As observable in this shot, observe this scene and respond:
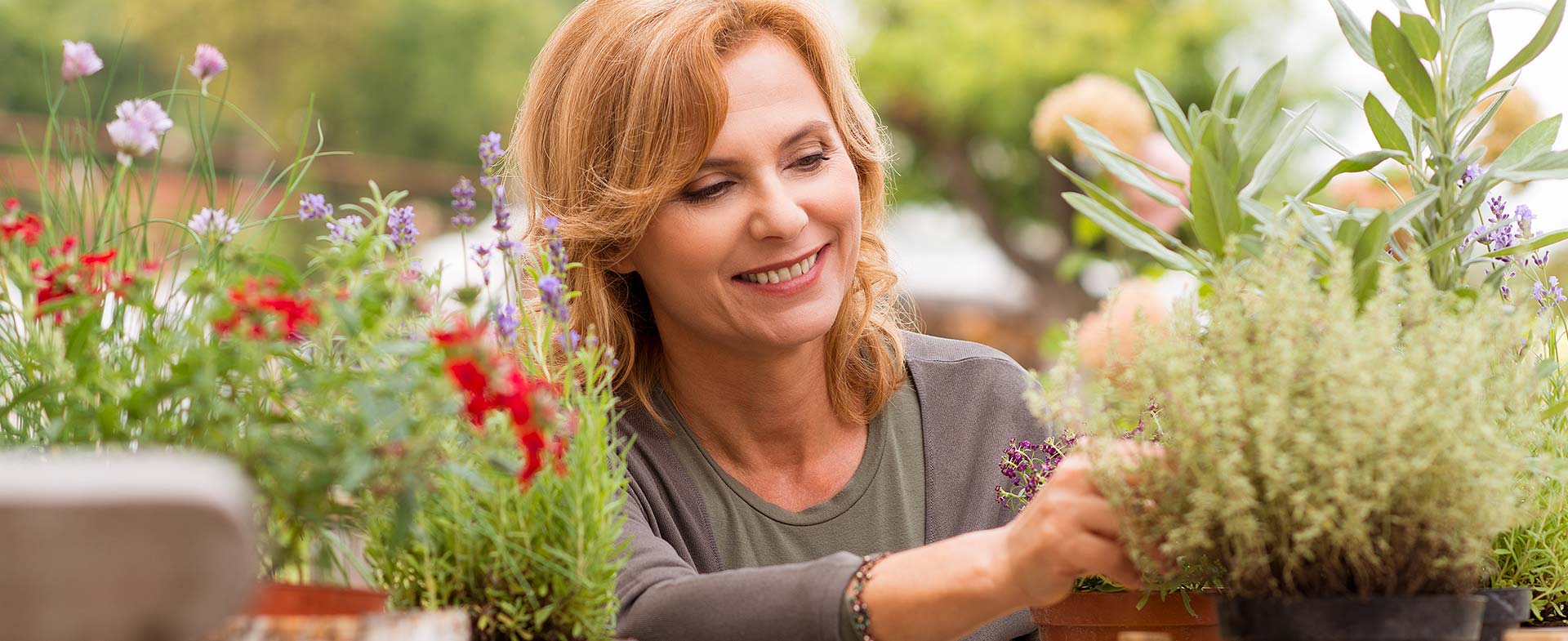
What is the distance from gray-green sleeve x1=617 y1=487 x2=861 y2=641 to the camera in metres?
1.29

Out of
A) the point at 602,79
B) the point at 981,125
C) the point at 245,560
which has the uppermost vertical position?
the point at 981,125

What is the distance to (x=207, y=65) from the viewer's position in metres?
1.23

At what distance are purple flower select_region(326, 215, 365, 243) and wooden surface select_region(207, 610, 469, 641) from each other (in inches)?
17.6

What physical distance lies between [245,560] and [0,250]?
0.47 meters

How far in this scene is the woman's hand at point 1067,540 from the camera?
3.67ft

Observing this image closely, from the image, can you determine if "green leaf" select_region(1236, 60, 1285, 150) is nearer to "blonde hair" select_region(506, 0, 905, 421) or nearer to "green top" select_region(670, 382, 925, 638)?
"blonde hair" select_region(506, 0, 905, 421)

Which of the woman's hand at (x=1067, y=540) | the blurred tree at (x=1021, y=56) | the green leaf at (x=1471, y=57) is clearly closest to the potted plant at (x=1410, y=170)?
the green leaf at (x=1471, y=57)

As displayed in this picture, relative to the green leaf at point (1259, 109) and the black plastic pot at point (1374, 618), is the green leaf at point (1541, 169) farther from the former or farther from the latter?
the black plastic pot at point (1374, 618)

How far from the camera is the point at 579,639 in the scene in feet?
3.81

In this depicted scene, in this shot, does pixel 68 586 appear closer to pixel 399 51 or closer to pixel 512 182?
pixel 512 182

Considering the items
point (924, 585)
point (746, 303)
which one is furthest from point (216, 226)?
point (746, 303)

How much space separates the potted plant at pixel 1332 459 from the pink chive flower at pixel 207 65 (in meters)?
0.89

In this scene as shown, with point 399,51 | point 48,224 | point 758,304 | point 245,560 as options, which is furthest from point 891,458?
point 399,51

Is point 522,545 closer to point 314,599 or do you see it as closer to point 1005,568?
point 314,599
